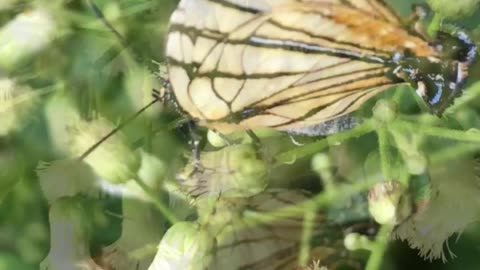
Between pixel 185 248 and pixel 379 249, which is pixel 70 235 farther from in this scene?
pixel 379 249

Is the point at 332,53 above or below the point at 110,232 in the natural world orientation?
above

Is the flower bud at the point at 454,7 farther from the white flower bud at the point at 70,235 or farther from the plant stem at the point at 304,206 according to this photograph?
the white flower bud at the point at 70,235

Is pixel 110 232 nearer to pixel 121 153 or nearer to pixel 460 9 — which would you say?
pixel 121 153

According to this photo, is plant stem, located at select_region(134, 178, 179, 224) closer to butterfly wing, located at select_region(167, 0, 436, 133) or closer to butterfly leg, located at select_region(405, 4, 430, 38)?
butterfly wing, located at select_region(167, 0, 436, 133)

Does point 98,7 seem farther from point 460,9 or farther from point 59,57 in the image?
point 460,9

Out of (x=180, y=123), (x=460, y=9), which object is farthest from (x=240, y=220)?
(x=460, y=9)

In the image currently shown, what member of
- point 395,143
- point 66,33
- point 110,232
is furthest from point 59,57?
point 395,143
